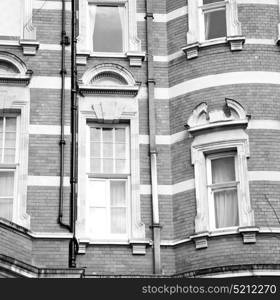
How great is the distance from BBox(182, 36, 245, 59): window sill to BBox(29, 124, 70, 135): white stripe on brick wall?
3.04 metres

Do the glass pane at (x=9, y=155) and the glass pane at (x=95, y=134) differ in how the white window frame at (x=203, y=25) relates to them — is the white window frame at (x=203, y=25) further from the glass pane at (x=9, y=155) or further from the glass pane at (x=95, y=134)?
the glass pane at (x=9, y=155)

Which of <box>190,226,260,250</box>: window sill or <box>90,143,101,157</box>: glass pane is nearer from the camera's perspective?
<box>190,226,260,250</box>: window sill

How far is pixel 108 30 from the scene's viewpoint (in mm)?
21516

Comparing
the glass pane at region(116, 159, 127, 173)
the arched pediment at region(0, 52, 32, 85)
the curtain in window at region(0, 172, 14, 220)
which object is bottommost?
the curtain in window at region(0, 172, 14, 220)

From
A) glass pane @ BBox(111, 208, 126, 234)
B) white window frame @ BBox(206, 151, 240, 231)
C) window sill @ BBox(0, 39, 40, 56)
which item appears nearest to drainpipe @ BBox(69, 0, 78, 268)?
window sill @ BBox(0, 39, 40, 56)

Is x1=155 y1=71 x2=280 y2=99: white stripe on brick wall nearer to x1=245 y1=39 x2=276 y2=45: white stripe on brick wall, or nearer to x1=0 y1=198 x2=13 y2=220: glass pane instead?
x1=245 y1=39 x2=276 y2=45: white stripe on brick wall

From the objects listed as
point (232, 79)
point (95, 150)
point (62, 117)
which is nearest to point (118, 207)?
point (95, 150)

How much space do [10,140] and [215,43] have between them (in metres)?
4.73

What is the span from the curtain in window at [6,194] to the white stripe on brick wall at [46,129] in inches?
39.0

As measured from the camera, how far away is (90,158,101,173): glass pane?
66.3 ft

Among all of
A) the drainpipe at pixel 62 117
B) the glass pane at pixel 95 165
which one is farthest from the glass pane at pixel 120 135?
the drainpipe at pixel 62 117

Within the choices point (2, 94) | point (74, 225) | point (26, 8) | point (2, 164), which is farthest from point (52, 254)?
point (26, 8)

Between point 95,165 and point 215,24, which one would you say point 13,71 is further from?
point 215,24

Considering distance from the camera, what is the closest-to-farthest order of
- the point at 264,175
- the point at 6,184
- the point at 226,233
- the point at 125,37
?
the point at 226,233 < the point at 264,175 < the point at 6,184 < the point at 125,37
